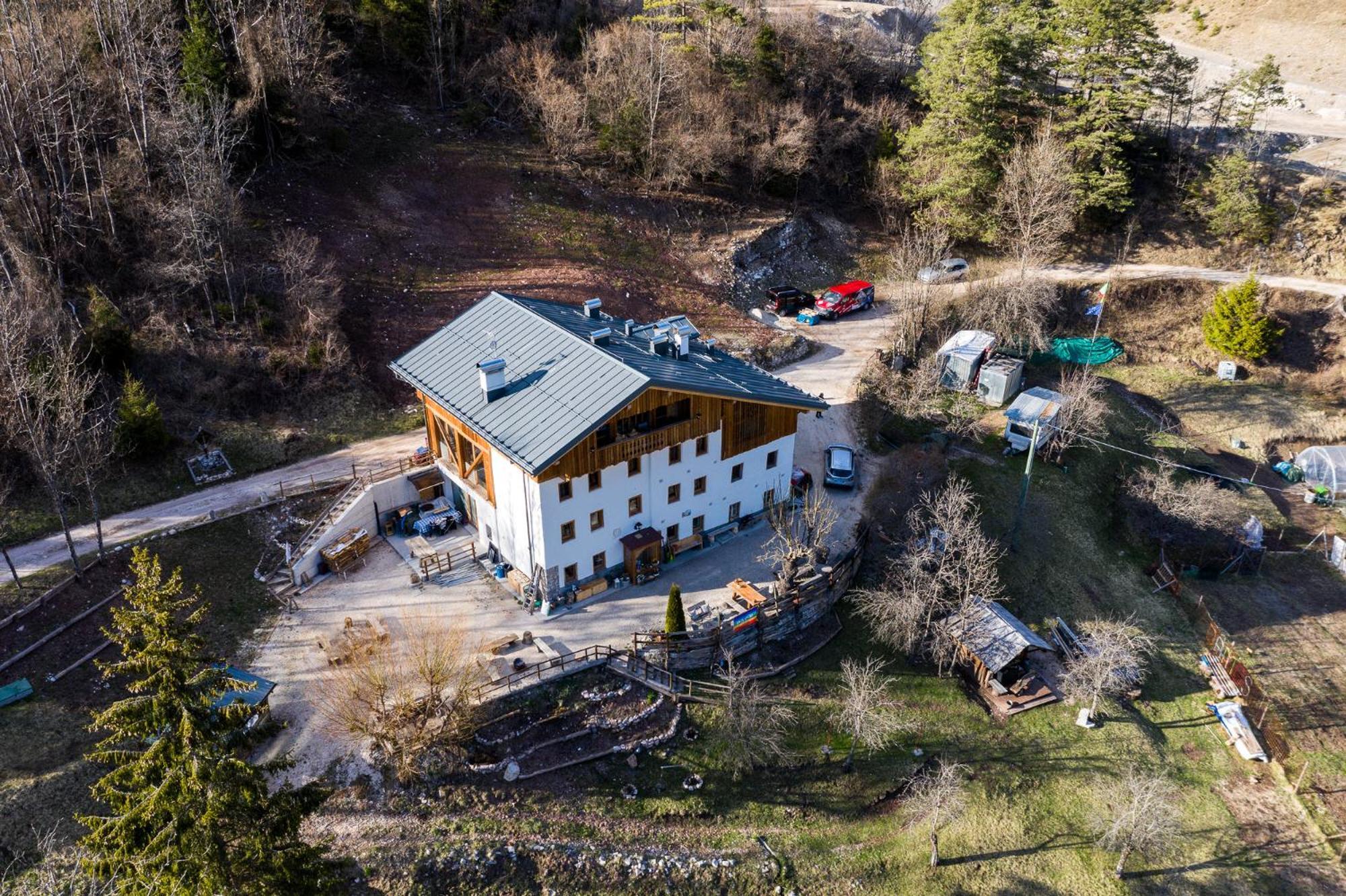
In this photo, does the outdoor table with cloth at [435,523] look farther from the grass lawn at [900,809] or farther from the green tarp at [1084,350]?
the green tarp at [1084,350]

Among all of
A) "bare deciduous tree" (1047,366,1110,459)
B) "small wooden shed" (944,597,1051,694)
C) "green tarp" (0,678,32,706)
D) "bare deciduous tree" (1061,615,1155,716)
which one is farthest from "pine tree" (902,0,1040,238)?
"green tarp" (0,678,32,706)

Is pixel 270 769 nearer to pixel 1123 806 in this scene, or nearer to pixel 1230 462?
pixel 1123 806

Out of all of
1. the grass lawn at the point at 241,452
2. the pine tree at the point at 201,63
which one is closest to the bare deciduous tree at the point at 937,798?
the grass lawn at the point at 241,452

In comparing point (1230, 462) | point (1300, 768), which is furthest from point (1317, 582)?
point (1300, 768)

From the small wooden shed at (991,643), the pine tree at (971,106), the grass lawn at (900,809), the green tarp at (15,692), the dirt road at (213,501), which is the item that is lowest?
the grass lawn at (900,809)

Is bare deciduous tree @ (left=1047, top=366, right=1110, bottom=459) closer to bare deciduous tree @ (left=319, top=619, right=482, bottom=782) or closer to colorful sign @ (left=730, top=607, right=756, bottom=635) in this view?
colorful sign @ (left=730, top=607, right=756, bottom=635)
